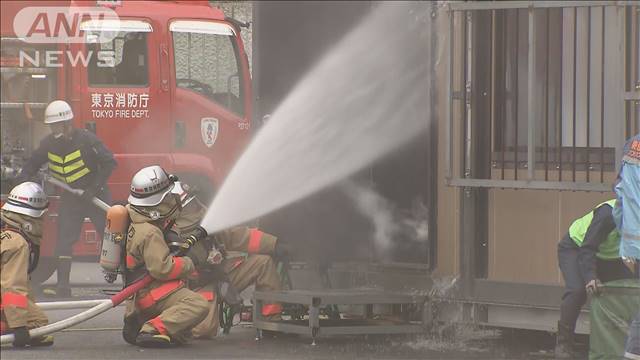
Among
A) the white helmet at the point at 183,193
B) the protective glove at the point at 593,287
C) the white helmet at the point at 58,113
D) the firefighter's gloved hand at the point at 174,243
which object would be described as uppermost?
the white helmet at the point at 58,113

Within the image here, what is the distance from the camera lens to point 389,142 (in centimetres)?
937

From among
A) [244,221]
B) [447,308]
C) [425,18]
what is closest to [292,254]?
[244,221]

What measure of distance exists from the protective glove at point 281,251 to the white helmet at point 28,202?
1.47 metres

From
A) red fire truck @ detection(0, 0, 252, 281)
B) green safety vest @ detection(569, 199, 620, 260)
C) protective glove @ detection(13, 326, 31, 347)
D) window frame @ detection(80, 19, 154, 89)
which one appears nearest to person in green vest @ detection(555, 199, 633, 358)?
green safety vest @ detection(569, 199, 620, 260)

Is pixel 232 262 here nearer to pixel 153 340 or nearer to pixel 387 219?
pixel 153 340

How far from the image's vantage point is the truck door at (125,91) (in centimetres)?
1384

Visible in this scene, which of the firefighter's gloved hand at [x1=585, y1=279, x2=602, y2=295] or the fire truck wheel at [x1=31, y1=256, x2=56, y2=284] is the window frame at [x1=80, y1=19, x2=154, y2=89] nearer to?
the fire truck wheel at [x1=31, y1=256, x2=56, y2=284]

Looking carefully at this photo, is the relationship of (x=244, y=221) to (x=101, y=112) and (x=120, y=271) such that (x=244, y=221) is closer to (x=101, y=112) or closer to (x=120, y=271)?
(x=120, y=271)

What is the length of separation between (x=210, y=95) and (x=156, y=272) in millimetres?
5697

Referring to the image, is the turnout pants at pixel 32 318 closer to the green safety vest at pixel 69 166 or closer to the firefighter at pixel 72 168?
the firefighter at pixel 72 168

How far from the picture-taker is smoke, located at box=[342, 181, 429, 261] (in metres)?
9.29

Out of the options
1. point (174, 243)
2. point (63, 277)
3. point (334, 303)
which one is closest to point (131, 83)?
point (63, 277)

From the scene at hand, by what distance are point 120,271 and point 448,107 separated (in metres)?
2.22

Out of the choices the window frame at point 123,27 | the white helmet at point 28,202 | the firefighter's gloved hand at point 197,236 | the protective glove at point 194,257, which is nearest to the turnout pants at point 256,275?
the protective glove at point 194,257
